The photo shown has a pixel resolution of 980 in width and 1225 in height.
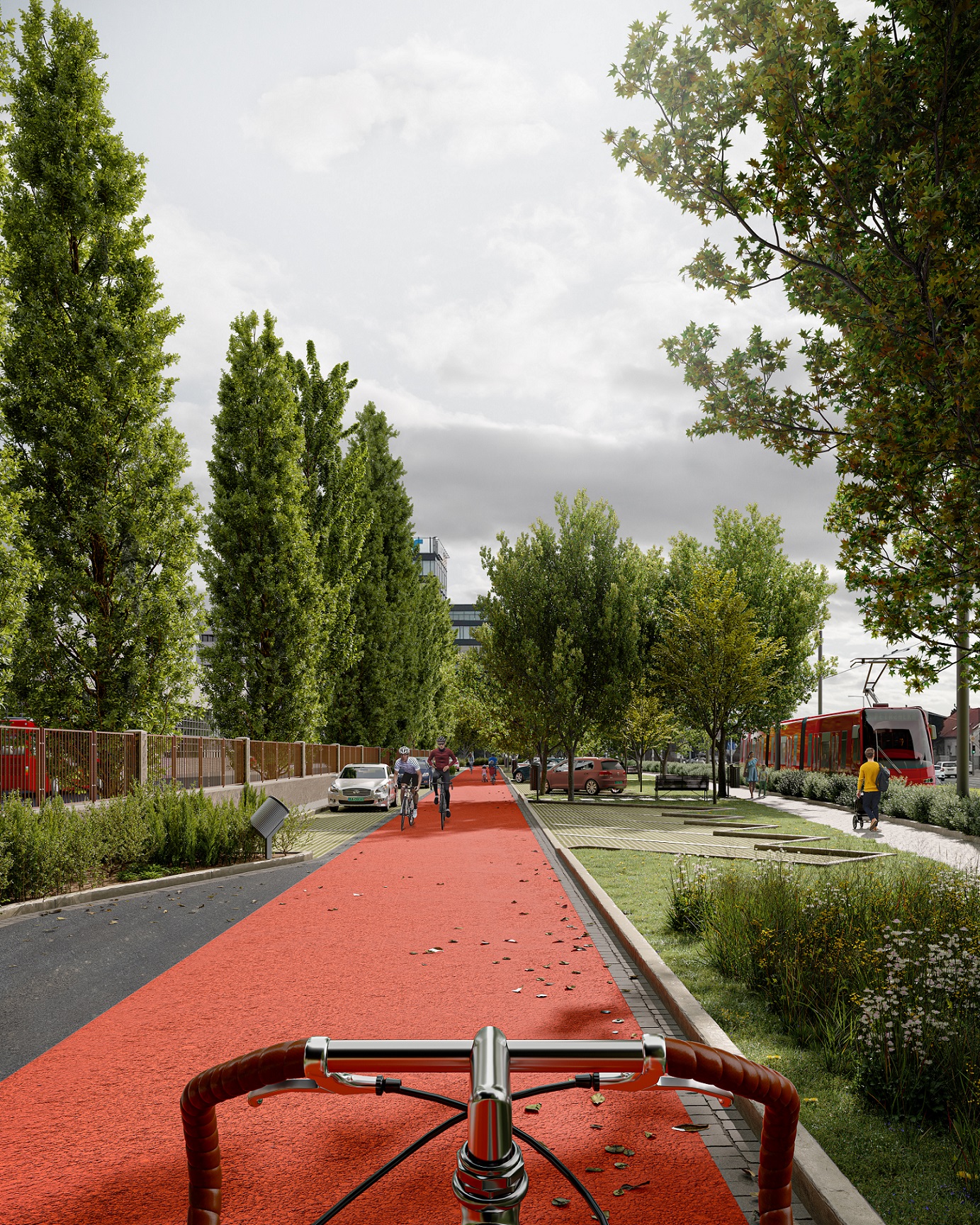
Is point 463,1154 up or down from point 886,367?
down

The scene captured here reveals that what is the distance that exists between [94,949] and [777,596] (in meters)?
38.0

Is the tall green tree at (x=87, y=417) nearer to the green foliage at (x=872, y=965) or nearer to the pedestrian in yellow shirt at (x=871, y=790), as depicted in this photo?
the green foliage at (x=872, y=965)

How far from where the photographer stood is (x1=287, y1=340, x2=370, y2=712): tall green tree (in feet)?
111

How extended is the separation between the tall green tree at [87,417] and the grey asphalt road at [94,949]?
23.5 feet

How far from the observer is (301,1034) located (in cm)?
600

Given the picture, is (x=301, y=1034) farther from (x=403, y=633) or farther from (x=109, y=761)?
(x=403, y=633)

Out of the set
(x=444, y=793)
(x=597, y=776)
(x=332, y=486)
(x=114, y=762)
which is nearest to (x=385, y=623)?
(x=332, y=486)

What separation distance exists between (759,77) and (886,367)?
227 cm

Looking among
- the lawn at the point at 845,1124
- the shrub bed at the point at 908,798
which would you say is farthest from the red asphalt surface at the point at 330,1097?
the shrub bed at the point at 908,798

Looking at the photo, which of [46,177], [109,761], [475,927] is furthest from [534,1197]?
[46,177]

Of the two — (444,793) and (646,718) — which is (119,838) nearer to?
(444,793)

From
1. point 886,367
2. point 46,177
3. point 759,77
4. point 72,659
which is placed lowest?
point 72,659

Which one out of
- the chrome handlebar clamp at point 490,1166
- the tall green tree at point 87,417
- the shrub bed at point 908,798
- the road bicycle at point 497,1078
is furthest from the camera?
the shrub bed at point 908,798

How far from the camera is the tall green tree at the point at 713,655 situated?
115 feet
